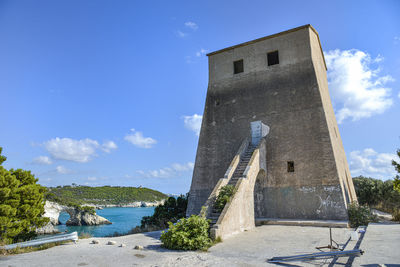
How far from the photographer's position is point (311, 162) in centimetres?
1295

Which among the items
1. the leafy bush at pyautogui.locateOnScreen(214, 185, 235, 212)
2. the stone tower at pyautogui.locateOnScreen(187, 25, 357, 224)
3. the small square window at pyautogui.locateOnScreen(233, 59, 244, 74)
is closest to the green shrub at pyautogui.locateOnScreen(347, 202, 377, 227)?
the stone tower at pyautogui.locateOnScreen(187, 25, 357, 224)

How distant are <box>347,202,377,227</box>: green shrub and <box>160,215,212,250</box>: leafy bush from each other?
714 cm

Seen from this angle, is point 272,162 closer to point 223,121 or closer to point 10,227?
point 223,121

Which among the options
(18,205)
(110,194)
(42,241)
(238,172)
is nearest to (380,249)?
(238,172)

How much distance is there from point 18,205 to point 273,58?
1536 cm

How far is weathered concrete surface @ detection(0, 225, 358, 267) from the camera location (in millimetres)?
6246

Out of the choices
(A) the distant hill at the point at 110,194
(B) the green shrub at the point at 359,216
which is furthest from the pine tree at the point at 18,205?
(A) the distant hill at the point at 110,194

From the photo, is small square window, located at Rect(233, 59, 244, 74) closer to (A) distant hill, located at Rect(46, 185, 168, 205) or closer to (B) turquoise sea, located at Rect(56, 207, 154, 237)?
(B) turquoise sea, located at Rect(56, 207, 154, 237)

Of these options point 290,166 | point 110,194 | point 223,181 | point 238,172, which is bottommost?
point 223,181

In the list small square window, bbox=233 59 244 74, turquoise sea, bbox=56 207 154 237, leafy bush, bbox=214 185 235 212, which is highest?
small square window, bbox=233 59 244 74

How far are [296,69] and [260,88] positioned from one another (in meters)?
2.27

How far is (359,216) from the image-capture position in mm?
11211

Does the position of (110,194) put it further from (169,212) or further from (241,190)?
(241,190)

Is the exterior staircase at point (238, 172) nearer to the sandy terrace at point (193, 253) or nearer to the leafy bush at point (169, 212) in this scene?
the sandy terrace at point (193, 253)
